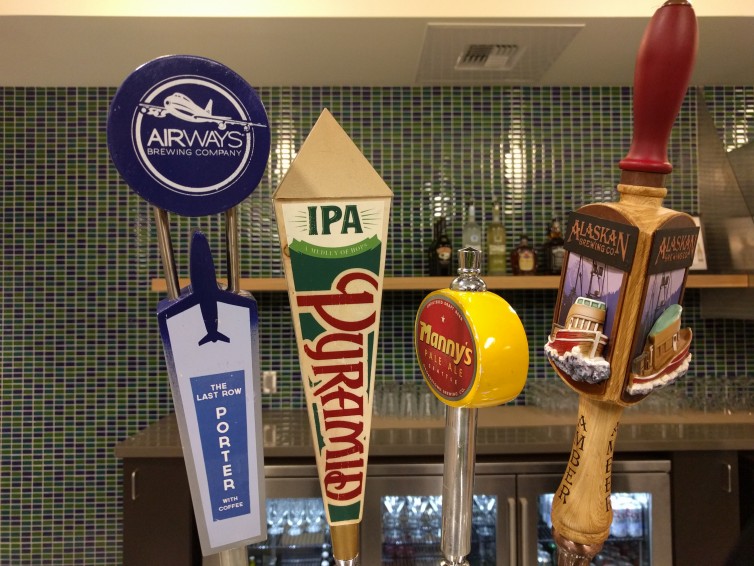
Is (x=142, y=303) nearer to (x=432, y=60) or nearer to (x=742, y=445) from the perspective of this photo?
(x=432, y=60)

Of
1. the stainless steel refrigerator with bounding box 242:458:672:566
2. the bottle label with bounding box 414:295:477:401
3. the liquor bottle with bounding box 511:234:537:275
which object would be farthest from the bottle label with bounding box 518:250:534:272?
the bottle label with bounding box 414:295:477:401

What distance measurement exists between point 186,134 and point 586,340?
28 cm

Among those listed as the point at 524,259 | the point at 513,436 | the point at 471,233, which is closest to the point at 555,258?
the point at 524,259

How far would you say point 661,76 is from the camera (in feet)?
1.17

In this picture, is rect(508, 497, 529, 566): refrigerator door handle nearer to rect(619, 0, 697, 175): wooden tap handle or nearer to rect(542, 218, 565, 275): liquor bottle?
rect(542, 218, 565, 275): liquor bottle

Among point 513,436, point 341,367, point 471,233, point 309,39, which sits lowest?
point 513,436

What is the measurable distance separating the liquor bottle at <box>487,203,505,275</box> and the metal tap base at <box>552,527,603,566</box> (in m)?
2.10

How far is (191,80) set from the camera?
362mm

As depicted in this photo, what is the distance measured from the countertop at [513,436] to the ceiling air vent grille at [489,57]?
1358 mm

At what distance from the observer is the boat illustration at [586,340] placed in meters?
0.36

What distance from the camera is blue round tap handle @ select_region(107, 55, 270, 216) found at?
0.36 m

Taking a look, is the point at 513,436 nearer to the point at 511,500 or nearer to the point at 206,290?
the point at 511,500

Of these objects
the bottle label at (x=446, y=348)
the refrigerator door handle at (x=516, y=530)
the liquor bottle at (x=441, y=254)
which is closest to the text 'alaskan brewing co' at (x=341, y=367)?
the bottle label at (x=446, y=348)

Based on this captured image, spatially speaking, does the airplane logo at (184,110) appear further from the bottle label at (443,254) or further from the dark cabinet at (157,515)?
the bottle label at (443,254)
